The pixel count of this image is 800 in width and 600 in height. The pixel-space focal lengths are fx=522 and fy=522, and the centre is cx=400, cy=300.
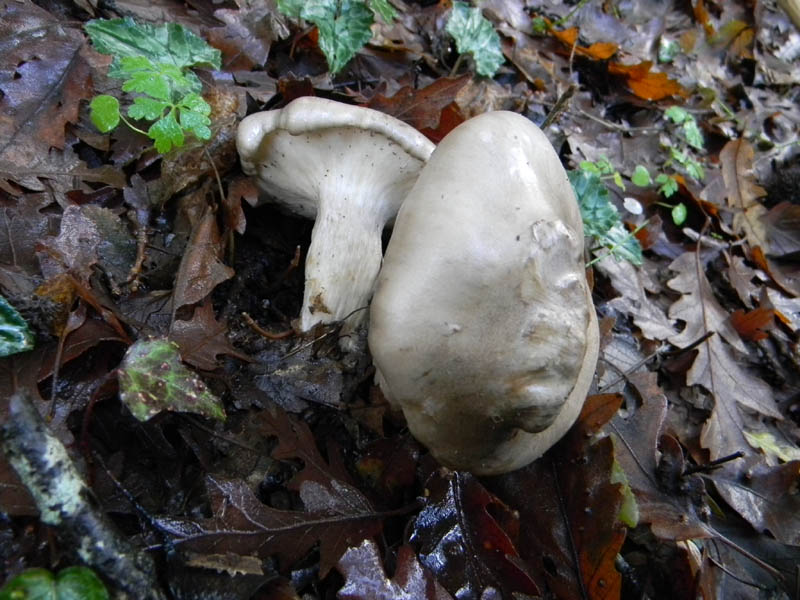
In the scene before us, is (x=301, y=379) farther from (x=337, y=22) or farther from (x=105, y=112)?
(x=337, y=22)

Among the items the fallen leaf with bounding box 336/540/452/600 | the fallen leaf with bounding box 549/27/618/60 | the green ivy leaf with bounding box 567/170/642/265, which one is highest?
the fallen leaf with bounding box 549/27/618/60

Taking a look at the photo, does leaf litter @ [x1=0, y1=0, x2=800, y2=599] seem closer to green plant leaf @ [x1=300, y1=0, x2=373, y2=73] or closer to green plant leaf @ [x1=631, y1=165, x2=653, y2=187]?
green plant leaf @ [x1=300, y1=0, x2=373, y2=73]

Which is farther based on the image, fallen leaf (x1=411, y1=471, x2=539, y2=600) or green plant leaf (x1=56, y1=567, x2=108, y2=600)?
fallen leaf (x1=411, y1=471, x2=539, y2=600)

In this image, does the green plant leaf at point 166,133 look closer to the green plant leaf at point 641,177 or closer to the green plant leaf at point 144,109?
the green plant leaf at point 144,109

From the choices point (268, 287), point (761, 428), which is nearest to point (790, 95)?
point (761, 428)

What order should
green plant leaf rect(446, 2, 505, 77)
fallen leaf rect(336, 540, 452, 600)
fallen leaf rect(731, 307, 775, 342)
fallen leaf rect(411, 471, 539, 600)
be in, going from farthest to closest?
green plant leaf rect(446, 2, 505, 77) → fallen leaf rect(731, 307, 775, 342) → fallen leaf rect(411, 471, 539, 600) → fallen leaf rect(336, 540, 452, 600)

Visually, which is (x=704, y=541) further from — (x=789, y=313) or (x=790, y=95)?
(x=790, y=95)

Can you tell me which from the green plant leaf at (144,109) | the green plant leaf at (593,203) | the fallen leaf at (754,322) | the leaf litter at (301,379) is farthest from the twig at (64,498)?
the fallen leaf at (754,322)

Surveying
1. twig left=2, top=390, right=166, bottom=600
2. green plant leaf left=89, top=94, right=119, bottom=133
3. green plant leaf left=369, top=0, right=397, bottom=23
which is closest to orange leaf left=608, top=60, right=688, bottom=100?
green plant leaf left=369, top=0, right=397, bottom=23
